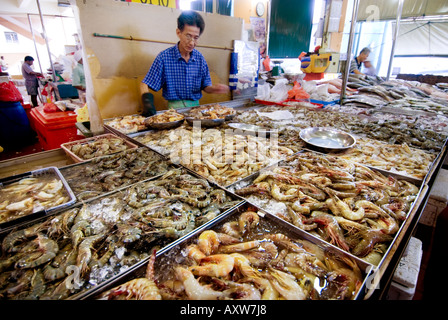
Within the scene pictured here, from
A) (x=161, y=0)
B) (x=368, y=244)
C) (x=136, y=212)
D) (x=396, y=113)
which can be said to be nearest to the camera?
(x=368, y=244)

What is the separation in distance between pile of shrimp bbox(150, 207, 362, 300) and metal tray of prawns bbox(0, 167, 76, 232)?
1.07 meters

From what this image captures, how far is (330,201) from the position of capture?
1897 millimetres

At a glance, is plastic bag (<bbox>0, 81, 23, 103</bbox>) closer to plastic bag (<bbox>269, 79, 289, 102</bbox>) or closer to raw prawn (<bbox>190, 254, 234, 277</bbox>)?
plastic bag (<bbox>269, 79, 289, 102</bbox>)

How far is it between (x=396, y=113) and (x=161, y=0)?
245 inches

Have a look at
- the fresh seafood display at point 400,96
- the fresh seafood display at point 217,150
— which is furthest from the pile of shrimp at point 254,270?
the fresh seafood display at point 400,96

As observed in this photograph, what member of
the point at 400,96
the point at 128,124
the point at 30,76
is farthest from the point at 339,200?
the point at 30,76

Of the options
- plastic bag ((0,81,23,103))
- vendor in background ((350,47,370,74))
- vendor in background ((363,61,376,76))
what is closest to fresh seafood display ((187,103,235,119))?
plastic bag ((0,81,23,103))

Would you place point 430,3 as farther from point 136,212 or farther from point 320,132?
point 136,212

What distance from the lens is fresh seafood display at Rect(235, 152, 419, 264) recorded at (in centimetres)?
156

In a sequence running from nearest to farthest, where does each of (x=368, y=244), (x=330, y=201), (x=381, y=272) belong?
1. (x=381, y=272)
2. (x=368, y=244)
3. (x=330, y=201)

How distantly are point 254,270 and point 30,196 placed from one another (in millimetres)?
1962

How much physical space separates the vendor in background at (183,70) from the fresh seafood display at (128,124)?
923 mm

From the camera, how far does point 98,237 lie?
1.49 meters
